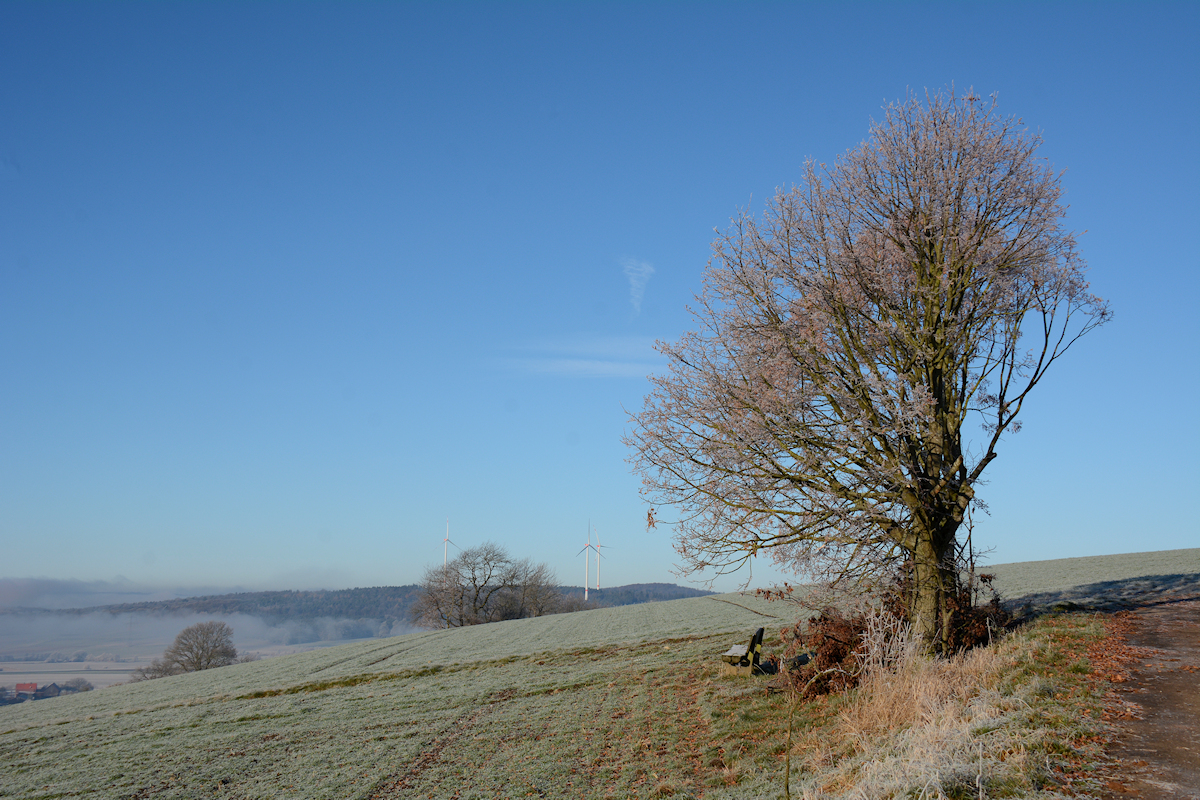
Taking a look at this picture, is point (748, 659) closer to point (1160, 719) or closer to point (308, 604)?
point (1160, 719)

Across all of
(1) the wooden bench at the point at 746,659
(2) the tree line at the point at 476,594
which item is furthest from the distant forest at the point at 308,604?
(1) the wooden bench at the point at 746,659

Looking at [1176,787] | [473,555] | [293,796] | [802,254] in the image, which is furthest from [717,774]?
[473,555]

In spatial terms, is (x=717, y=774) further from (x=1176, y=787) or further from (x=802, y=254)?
(x=802, y=254)

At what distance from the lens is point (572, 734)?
1314cm

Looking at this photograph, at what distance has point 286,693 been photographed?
24125 millimetres

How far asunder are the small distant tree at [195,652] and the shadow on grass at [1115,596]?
76.6 metres

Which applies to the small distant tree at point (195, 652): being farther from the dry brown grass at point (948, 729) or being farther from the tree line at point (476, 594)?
the dry brown grass at point (948, 729)

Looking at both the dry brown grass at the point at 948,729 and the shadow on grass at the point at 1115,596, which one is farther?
the shadow on grass at the point at 1115,596

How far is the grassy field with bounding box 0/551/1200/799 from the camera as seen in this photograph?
24.9 ft

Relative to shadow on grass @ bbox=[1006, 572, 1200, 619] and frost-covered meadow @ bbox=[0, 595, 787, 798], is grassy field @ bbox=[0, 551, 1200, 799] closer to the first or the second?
frost-covered meadow @ bbox=[0, 595, 787, 798]

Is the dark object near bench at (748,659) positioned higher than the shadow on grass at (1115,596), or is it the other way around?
the shadow on grass at (1115,596)

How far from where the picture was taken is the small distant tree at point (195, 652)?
71812 millimetres

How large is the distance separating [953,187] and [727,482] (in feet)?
23.7

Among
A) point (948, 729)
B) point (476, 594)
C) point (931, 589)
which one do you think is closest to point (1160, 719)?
point (948, 729)
